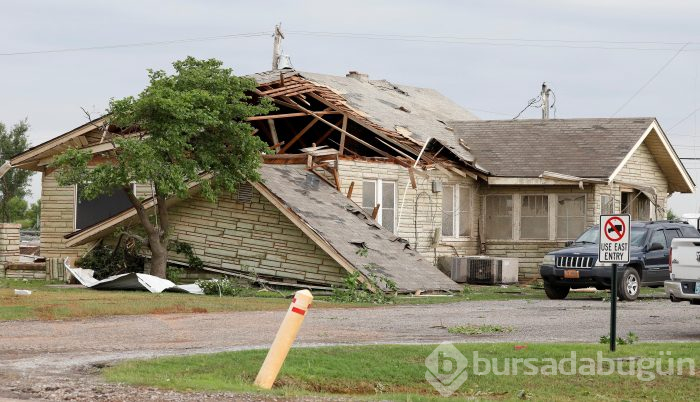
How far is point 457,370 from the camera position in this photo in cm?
1441

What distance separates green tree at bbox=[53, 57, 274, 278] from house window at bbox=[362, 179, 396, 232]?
455 centimetres

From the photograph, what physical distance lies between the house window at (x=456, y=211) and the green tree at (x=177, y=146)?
25.8 feet

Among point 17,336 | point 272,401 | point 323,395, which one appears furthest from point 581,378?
point 17,336

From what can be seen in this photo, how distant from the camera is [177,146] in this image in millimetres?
28375

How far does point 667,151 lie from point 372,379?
26922 mm

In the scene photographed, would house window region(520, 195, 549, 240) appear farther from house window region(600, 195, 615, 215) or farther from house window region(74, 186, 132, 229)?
house window region(74, 186, 132, 229)

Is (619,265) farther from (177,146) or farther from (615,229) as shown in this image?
(615,229)

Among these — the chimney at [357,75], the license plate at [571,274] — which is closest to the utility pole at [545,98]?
the chimney at [357,75]

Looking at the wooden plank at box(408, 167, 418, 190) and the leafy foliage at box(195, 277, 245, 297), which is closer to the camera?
the leafy foliage at box(195, 277, 245, 297)

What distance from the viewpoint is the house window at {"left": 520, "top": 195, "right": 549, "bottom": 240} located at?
120ft

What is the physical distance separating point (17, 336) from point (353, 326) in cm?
542

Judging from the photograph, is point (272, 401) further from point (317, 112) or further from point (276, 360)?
point (317, 112)

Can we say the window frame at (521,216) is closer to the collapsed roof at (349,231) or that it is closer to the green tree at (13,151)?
the collapsed roof at (349,231)

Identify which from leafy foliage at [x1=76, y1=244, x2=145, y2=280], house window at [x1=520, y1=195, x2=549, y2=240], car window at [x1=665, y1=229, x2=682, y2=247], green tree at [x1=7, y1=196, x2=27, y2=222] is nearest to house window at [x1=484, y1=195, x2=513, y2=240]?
house window at [x1=520, y1=195, x2=549, y2=240]
